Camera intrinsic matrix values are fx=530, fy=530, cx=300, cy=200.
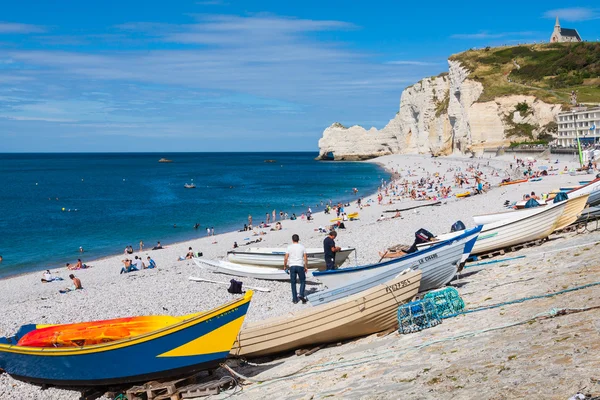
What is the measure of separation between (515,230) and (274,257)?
822 cm

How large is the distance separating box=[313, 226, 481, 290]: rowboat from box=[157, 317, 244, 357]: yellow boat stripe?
105 inches

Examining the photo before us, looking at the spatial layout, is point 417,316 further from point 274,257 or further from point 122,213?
point 122,213

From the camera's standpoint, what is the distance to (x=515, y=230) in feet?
54.1

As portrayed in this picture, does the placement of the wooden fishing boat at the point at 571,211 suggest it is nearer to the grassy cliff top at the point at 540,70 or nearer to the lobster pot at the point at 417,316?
the lobster pot at the point at 417,316

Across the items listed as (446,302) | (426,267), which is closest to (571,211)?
(426,267)

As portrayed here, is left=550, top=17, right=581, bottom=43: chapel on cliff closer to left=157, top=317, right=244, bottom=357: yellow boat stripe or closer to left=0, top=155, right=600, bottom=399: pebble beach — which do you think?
left=0, top=155, right=600, bottom=399: pebble beach

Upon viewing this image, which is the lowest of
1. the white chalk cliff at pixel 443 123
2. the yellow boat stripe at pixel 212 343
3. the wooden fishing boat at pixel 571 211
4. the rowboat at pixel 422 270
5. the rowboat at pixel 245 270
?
the rowboat at pixel 245 270

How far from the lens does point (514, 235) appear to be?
16516 mm

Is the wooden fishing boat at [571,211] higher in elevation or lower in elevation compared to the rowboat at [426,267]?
higher

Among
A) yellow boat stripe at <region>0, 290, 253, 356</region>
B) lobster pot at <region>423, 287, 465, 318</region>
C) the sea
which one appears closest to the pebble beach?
lobster pot at <region>423, 287, 465, 318</region>

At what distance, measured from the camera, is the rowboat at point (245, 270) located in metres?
18.1

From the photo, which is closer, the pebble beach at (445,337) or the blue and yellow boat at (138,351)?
the pebble beach at (445,337)

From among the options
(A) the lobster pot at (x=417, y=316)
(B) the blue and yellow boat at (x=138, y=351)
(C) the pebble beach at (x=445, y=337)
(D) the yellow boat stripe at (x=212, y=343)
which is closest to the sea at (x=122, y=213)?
(C) the pebble beach at (x=445, y=337)

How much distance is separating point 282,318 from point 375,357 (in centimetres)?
230
